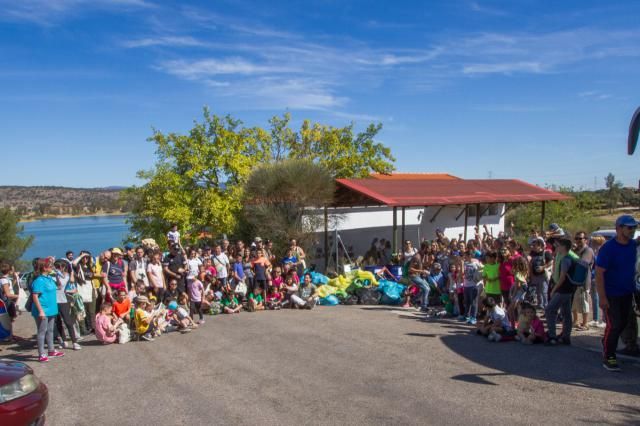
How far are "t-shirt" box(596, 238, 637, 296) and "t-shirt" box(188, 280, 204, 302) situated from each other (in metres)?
8.11

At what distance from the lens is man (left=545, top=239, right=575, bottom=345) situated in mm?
7848

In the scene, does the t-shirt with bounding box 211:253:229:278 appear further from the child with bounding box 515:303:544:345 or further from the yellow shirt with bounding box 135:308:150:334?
the child with bounding box 515:303:544:345

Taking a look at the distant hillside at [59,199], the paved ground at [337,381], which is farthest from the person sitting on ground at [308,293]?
the distant hillside at [59,199]

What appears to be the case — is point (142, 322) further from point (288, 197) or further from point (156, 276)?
point (288, 197)

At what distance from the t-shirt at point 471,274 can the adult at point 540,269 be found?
3.39ft

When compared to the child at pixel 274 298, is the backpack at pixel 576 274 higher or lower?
higher

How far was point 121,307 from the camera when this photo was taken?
33.1ft

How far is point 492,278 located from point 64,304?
7.83 m

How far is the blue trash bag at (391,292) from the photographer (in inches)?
508

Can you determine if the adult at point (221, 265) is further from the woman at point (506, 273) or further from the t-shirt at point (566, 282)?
the t-shirt at point (566, 282)

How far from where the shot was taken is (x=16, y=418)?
4.76 meters

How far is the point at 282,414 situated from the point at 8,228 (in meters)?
38.8

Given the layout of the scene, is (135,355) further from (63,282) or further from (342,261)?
(342,261)

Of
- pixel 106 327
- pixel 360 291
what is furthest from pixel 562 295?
pixel 106 327
